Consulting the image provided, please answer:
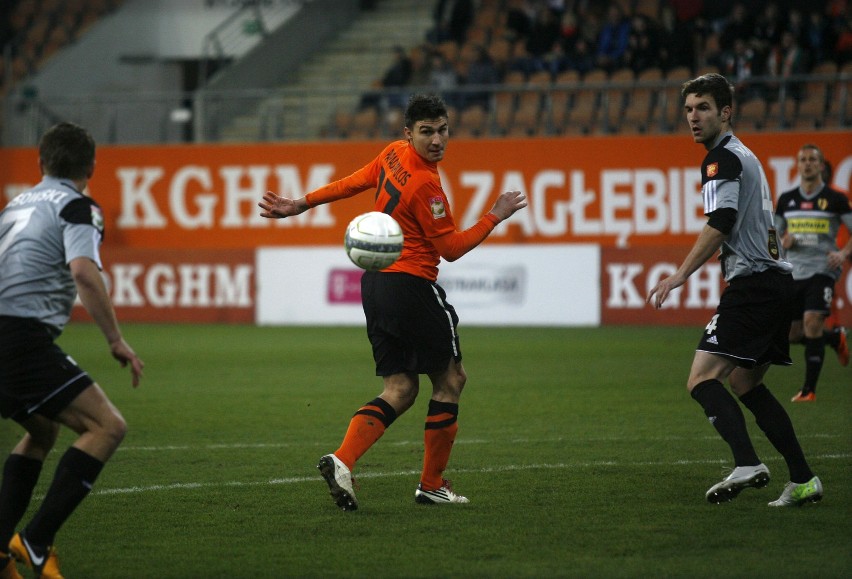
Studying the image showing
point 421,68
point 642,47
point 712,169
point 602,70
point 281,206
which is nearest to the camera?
point 712,169

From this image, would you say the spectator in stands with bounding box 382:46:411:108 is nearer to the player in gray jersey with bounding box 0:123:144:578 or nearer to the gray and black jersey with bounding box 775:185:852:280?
the gray and black jersey with bounding box 775:185:852:280

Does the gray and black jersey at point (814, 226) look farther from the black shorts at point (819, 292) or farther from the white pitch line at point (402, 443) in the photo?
the white pitch line at point (402, 443)

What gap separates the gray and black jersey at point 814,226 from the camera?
1193cm

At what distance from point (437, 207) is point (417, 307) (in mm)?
544

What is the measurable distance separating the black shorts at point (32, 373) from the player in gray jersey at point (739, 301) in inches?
130

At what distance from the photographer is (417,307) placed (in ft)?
21.9

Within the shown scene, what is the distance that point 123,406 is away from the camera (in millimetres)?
11789

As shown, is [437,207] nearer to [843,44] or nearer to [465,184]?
[843,44]

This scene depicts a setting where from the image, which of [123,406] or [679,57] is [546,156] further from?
Result: [123,406]

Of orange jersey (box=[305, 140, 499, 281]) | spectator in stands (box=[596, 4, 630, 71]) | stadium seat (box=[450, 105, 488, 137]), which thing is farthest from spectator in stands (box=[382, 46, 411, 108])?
orange jersey (box=[305, 140, 499, 281])

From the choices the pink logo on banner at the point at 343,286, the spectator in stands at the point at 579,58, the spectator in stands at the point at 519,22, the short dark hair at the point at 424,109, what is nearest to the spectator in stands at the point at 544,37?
the spectator in stands at the point at 579,58

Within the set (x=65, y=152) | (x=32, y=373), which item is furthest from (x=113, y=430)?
(x=65, y=152)

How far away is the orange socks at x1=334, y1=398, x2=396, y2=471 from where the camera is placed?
666cm

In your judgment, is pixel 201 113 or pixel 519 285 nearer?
pixel 519 285
